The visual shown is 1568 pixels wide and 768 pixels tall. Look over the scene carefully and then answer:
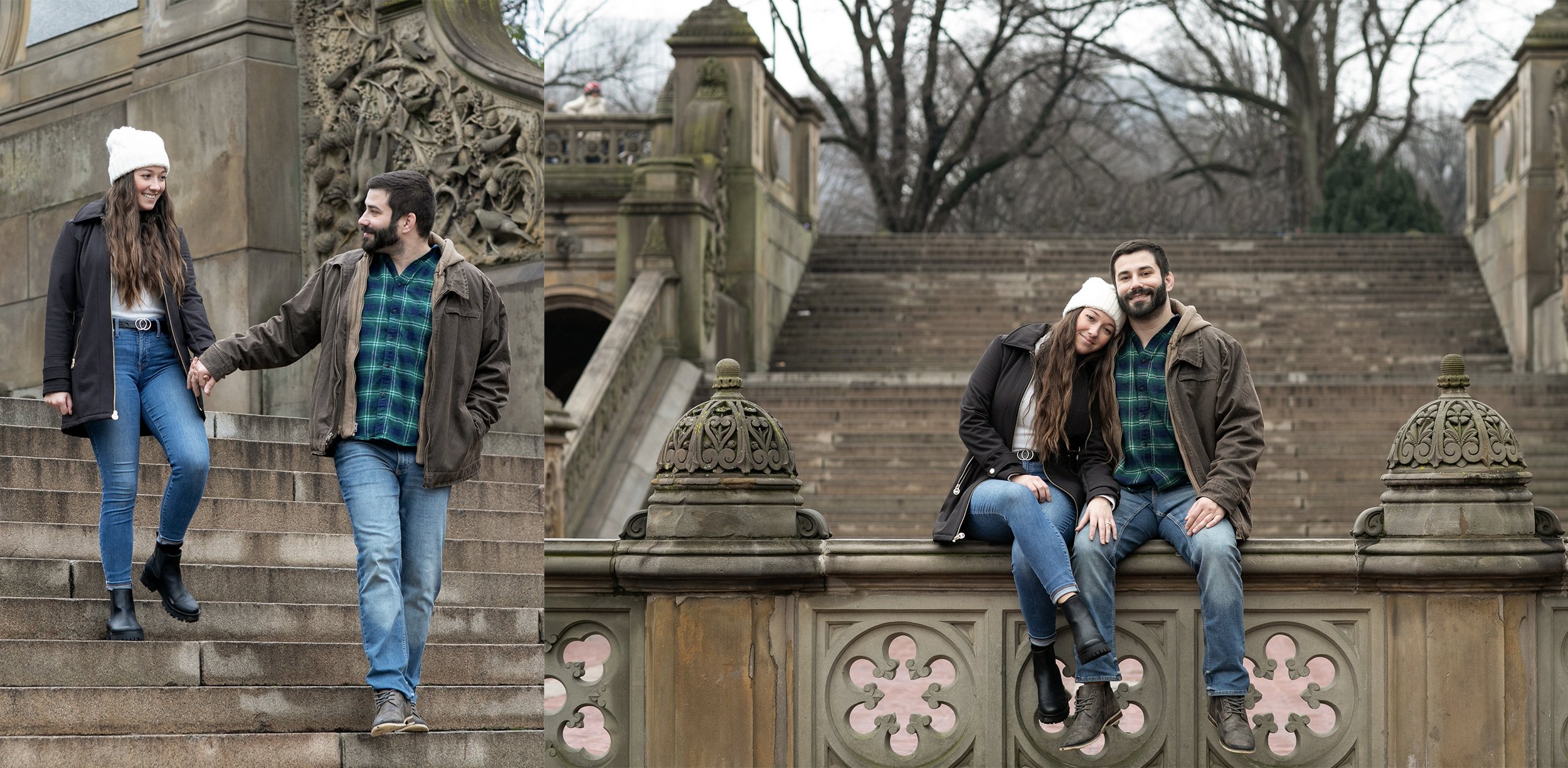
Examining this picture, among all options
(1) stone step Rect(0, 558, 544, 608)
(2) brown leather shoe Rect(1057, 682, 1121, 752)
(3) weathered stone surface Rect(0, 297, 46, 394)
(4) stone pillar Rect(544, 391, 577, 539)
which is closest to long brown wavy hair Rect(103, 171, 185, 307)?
(1) stone step Rect(0, 558, 544, 608)

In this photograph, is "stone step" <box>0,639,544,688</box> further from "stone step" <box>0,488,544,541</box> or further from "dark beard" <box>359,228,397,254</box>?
"dark beard" <box>359,228,397,254</box>

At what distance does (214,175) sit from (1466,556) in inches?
258

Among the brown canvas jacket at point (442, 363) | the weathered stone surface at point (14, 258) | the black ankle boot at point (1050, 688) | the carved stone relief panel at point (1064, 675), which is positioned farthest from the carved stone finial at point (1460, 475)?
the weathered stone surface at point (14, 258)

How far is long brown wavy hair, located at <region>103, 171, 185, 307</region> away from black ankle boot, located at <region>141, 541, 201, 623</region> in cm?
78

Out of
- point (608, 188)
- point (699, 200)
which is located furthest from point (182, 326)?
point (608, 188)

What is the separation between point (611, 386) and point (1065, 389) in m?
11.2

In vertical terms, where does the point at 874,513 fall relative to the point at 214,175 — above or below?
below

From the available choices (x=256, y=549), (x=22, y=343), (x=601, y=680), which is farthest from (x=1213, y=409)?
(x=22, y=343)

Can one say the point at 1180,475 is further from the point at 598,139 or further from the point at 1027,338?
the point at 598,139

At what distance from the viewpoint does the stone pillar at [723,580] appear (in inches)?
203

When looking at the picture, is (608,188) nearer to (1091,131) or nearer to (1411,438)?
(1411,438)

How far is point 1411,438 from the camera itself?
16.8 feet

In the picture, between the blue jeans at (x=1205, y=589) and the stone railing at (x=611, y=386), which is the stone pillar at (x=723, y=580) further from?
the stone railing at (x=611, y=386)

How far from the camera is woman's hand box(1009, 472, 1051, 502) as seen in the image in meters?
4.91
